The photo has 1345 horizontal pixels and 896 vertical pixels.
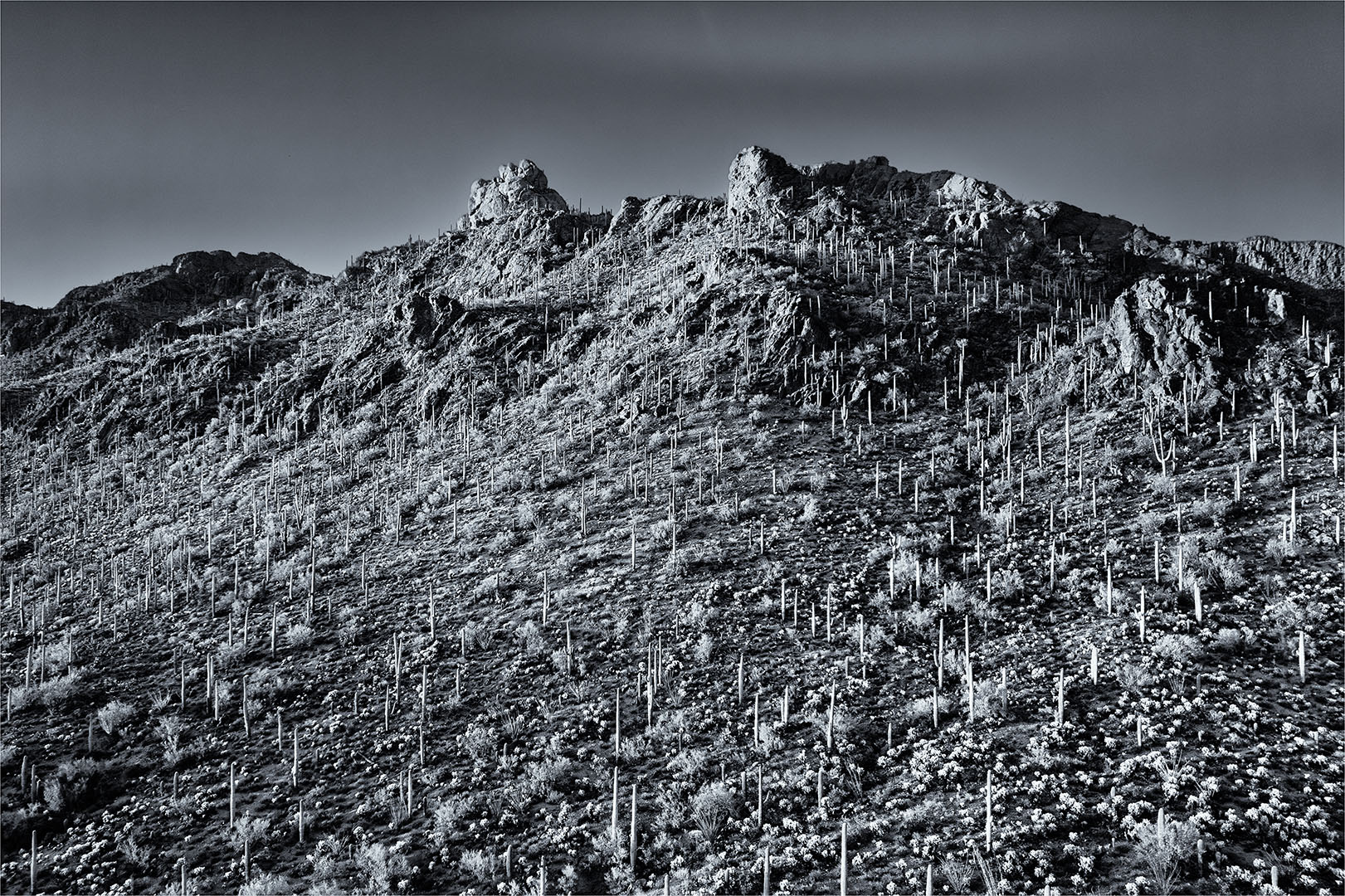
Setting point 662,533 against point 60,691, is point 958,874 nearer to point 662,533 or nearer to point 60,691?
point 662,533

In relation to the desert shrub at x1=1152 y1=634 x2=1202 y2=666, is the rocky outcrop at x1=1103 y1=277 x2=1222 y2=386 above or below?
above

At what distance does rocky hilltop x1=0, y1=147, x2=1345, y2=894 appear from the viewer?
18.5 metres

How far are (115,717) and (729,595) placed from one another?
2437 cm

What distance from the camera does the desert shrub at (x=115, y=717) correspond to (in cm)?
2844

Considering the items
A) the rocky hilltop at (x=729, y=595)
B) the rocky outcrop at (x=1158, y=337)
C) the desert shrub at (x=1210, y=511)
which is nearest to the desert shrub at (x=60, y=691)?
the rocky hilltop at (x=729, y=595)

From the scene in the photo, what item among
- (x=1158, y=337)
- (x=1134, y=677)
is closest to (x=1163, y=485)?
(x=1134, y=677)

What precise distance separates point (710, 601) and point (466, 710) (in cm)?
1019

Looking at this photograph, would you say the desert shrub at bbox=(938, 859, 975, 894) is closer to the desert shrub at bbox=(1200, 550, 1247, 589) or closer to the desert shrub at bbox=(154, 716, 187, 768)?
the desert shrub at bbox=(1200, 550, 1247, 589)

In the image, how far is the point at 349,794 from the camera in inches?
886

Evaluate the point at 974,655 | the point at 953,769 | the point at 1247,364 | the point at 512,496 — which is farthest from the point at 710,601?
the point at 1247,364

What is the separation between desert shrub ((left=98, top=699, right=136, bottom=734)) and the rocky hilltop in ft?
0.52

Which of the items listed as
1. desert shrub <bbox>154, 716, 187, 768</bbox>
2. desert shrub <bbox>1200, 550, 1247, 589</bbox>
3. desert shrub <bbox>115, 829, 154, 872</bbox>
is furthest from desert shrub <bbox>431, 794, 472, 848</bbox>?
desert shrub <bbox>1200, 550, 1247, 589</bbox>

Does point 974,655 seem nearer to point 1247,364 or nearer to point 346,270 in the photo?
point 1247,364

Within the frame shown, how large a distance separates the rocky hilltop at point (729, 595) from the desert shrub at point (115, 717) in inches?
6.2
